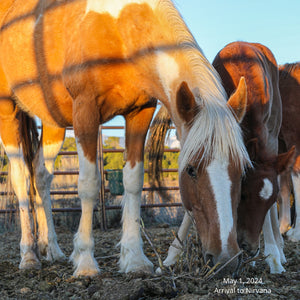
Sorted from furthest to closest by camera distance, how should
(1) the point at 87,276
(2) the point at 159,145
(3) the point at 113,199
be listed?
(3) the point at 113,199 < (2) the point at 159,145 < (1) the point at 87,276

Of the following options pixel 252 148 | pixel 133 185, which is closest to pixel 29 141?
pixel 133 185

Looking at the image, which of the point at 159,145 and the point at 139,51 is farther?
the point at 159,145

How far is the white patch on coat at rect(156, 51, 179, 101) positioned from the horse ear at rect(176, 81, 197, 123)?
1.11 feet

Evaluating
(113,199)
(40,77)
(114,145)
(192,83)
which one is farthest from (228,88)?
(114,145)

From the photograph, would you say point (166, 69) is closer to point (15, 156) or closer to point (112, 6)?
point (112, 6)

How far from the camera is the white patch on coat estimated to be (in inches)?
108

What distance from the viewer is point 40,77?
3740 millimetres

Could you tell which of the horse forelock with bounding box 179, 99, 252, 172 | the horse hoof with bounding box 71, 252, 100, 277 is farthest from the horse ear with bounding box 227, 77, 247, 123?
the horse hoof with bounding box 71, 252, 100, 277

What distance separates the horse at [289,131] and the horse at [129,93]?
9.26ft

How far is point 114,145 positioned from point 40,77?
10.0m

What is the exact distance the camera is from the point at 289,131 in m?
5.49

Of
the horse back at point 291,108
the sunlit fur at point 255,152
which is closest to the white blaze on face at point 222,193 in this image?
the sunlit fur at point 255,152

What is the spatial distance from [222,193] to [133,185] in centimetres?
130

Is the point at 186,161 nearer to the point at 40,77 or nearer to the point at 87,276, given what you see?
the point at 87,276
